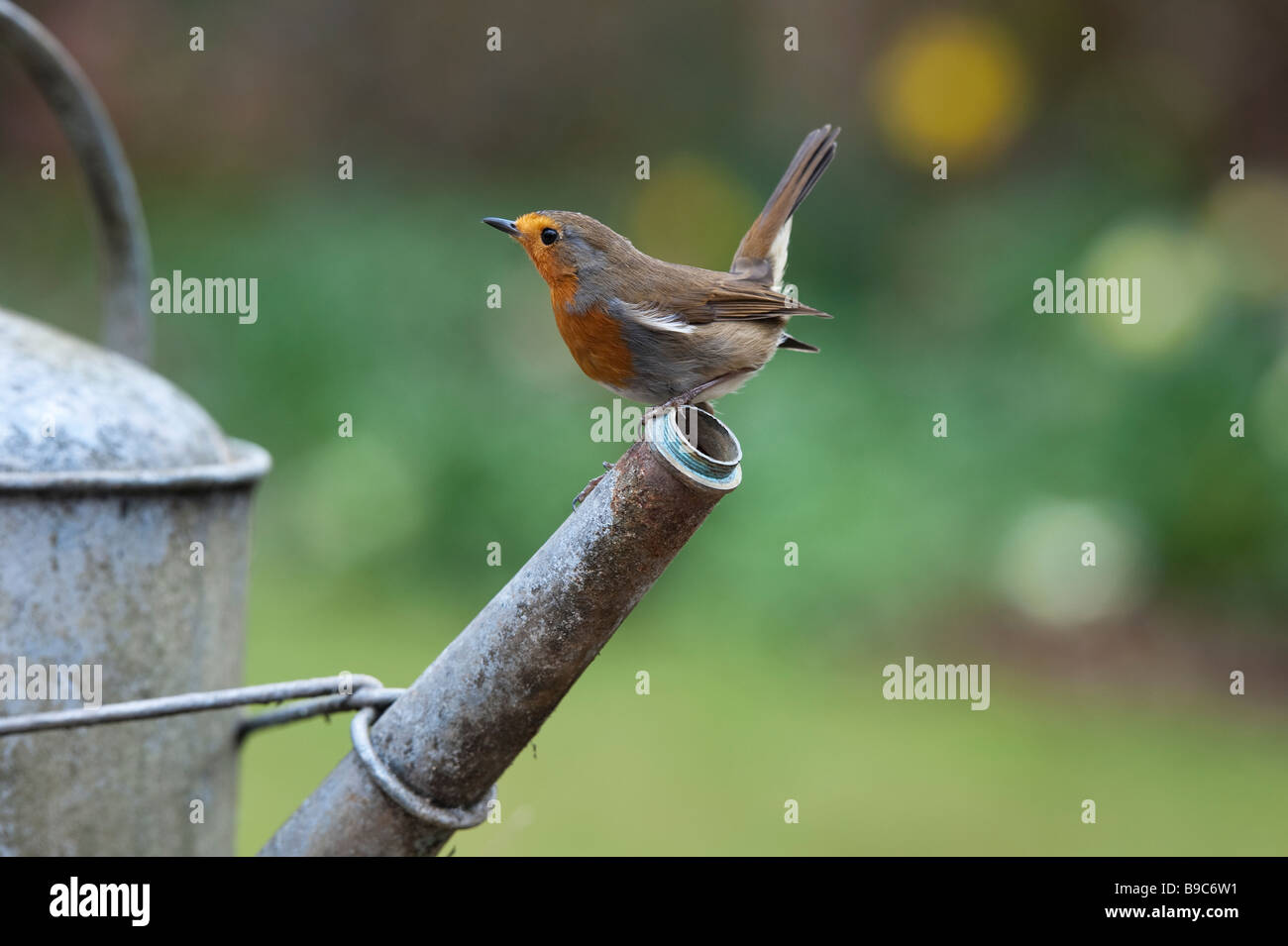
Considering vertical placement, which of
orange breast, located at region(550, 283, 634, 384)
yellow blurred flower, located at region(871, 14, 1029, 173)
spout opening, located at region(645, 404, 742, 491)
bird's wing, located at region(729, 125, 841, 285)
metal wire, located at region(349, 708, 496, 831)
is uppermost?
yellow blurred flower, located at region(871, 14, 1029, 173)

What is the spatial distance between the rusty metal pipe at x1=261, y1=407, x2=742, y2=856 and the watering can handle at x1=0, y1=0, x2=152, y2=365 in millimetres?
1160

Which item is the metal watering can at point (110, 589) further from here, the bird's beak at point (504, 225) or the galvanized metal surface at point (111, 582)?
the bird's beak at point (504, 225)

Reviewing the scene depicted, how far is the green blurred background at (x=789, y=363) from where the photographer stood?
4.98 metres

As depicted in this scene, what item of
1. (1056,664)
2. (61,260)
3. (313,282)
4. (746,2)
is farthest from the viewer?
(746,2)

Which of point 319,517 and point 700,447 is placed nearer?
point 700,447

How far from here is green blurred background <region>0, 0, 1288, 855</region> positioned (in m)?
4.98

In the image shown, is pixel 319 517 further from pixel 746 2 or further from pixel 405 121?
pixel 746 2

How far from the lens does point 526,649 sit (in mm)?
1616

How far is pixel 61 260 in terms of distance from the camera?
25.3 ft

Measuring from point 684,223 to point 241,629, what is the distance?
5289 millimetres

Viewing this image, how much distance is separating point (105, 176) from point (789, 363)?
421cm

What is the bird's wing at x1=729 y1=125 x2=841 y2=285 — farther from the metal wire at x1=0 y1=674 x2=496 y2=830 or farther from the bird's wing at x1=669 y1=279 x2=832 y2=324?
the metal wire at x1=0 y1=674 x2=496 y2=830

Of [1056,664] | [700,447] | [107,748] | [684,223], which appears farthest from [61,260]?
Answer: [700,447]

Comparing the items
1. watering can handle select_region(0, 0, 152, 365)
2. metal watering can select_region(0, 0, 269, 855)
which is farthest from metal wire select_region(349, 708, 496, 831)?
watering can handle select_region(0, 0, 152, 365)
